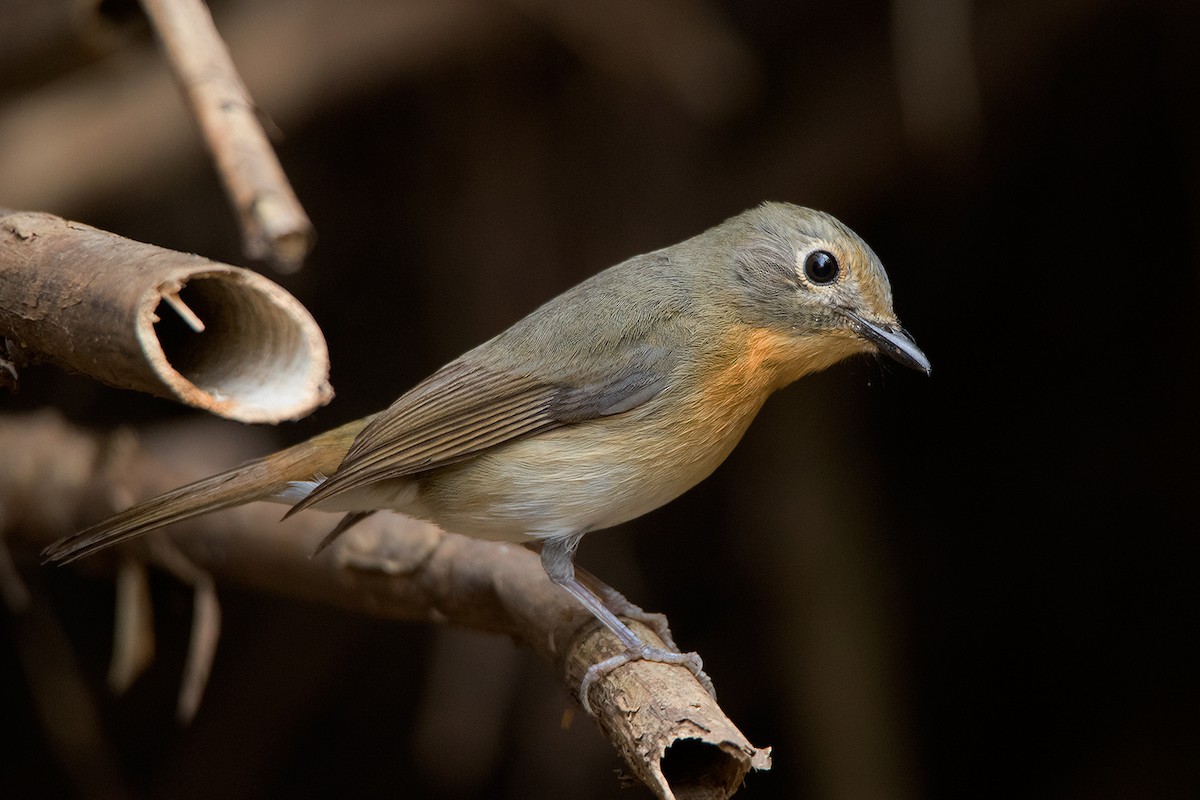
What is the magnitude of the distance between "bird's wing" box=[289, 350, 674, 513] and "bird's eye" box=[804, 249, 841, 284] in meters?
0.42

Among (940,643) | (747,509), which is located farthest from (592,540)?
(940,643)

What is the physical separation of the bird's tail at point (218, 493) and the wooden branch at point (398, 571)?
0.49m

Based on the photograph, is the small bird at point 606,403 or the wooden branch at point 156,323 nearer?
the wooden branch at point 156,323

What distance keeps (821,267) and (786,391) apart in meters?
2.09

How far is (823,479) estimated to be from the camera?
495 cm

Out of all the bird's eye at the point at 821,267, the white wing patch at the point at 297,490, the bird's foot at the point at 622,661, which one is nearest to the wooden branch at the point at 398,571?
the bird's foot at the point at 622,661

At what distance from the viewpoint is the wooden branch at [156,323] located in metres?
A: 1.72

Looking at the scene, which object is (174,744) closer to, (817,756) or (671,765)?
(817,756)

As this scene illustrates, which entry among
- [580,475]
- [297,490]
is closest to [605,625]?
[580,475]

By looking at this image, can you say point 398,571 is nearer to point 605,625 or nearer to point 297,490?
point 297,490

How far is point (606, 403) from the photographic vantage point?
2.88 m

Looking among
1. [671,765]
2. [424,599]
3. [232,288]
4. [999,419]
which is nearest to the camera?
[232,288]

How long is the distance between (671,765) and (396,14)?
346 cm

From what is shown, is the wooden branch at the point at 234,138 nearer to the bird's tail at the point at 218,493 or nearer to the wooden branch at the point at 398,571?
the bird's tail at the point at 218,493
